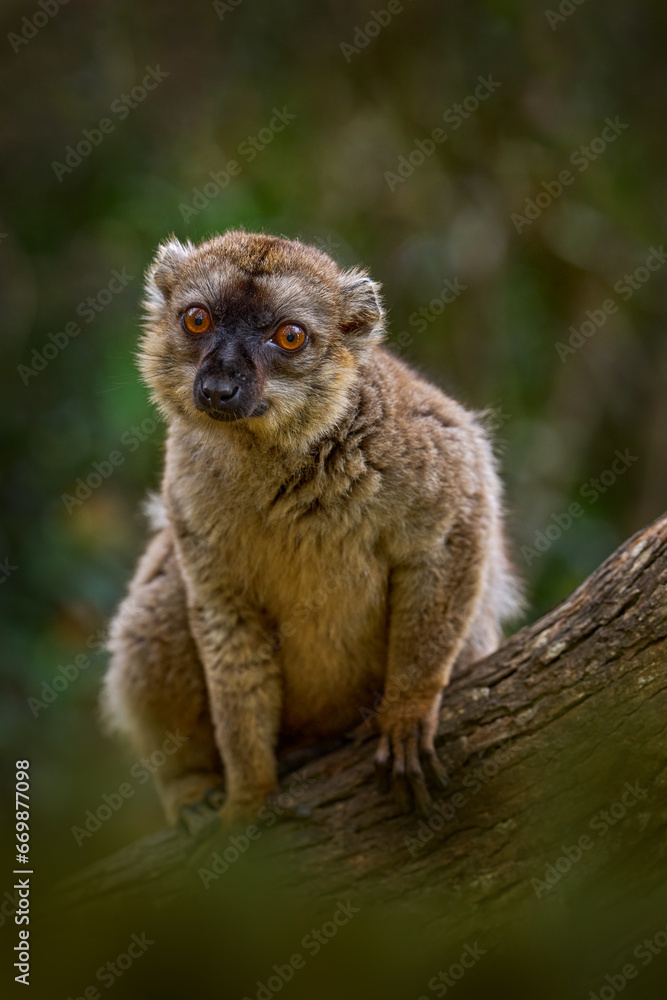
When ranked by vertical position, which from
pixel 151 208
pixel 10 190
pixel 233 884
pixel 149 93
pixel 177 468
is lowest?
pixel 233 884

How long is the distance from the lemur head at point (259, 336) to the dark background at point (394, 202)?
8.78ft

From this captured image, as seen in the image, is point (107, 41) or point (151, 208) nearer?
point (151, 208)

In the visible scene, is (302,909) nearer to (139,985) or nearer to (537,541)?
(139,985)

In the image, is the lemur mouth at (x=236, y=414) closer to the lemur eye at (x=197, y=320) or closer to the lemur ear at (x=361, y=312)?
the lemur eye at (x=197, y=320)

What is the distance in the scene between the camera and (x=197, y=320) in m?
4.79

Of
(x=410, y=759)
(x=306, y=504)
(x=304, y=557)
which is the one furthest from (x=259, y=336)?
(x=410, y=759)

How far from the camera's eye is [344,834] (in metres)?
4.79

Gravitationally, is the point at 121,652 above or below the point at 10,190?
below

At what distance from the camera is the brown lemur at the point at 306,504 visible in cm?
470

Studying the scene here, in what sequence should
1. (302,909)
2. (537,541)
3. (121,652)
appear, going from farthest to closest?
(537,541) < (121,652) < (302,909)

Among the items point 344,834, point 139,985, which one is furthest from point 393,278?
point 139,985

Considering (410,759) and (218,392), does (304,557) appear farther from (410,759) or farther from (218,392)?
(410,759)

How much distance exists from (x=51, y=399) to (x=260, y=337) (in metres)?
3.49

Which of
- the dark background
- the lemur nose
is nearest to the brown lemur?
the lemur nose
